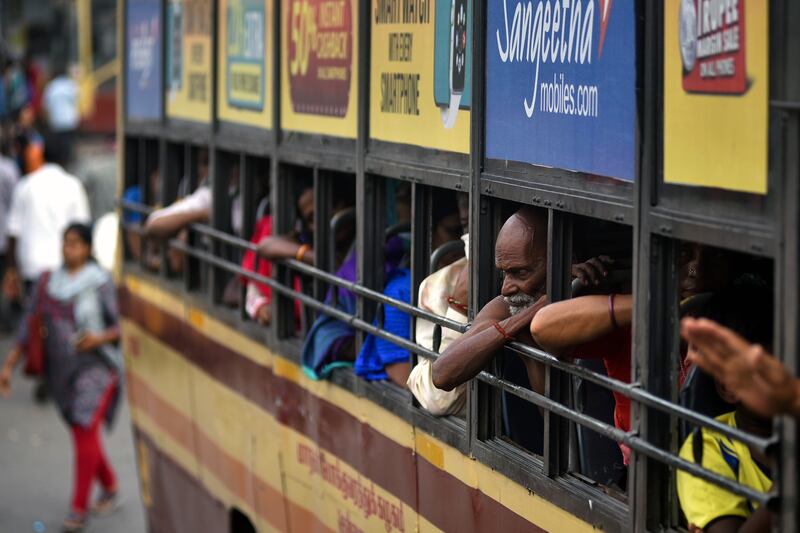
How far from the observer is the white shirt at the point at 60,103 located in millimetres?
19594

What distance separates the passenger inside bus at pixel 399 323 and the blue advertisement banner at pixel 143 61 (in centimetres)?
296

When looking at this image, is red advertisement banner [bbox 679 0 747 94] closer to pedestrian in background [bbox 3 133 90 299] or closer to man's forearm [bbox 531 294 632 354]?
man's forearm [bbox 531 294 632 354]

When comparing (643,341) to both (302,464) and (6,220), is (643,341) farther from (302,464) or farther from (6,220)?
(6,220)

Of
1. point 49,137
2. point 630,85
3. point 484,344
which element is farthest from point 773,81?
point 49,137

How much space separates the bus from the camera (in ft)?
8.46

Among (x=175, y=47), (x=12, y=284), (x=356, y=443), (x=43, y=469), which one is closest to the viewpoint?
(x=356, y=443)

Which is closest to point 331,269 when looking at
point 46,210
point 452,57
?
point 452,57

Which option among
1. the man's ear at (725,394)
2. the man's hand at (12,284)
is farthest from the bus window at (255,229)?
the man's hand at (12,284)

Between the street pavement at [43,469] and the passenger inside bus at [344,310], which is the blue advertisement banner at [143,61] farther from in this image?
the passenger inside bus at [344,310]

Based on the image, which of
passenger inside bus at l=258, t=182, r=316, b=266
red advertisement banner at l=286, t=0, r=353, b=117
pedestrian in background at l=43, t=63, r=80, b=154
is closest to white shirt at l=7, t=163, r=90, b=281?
passenger inside bus at l=258, t=182, r=316, b=266

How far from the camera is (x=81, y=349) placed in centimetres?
773

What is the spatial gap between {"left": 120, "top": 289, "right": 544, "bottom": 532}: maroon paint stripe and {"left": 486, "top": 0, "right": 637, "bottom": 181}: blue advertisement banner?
891 mm

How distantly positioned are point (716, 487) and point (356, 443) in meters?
2.05

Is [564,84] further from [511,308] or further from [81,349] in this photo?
[81,349]
